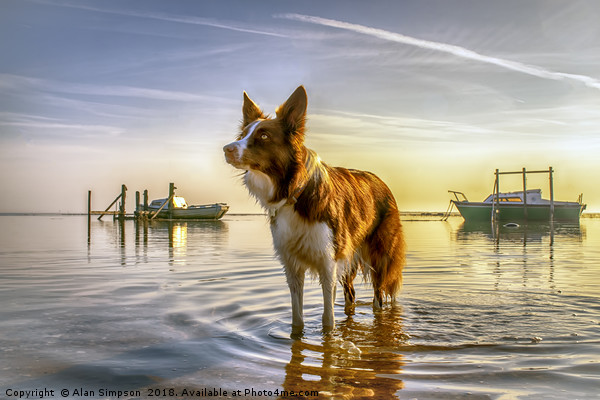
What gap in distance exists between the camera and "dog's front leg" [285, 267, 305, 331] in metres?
4.82

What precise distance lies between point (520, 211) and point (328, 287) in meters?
43.8

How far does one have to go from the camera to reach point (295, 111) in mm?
4434

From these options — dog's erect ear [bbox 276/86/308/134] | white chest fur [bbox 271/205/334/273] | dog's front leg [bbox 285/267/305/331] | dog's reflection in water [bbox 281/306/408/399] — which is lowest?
dog's reflection in water [bbox 281/306/408/399]

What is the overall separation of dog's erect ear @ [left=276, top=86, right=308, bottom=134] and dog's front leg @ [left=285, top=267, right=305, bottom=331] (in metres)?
1.40

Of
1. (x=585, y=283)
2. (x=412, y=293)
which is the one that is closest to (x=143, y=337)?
(x=412, y=293)

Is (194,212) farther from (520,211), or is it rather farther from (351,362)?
(351,362)

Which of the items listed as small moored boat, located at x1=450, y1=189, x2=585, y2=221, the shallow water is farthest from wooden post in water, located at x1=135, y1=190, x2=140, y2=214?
the shallow water

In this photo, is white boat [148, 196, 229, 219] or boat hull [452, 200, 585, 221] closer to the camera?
boat hull [452, 200, 585, 221]

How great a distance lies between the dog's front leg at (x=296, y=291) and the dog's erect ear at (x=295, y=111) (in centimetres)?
140

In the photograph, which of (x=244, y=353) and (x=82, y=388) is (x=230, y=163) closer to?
(x=244, y=353)

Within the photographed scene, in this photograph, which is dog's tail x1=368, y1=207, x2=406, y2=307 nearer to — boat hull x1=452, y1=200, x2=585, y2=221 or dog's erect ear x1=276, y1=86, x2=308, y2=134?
dog's erect ear x1=276, y1=86, x2=308, y2=134

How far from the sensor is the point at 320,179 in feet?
15.2

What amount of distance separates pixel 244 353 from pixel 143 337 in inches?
43.1

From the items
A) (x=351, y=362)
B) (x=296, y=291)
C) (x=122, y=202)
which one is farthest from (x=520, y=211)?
(x=351, y=362)
